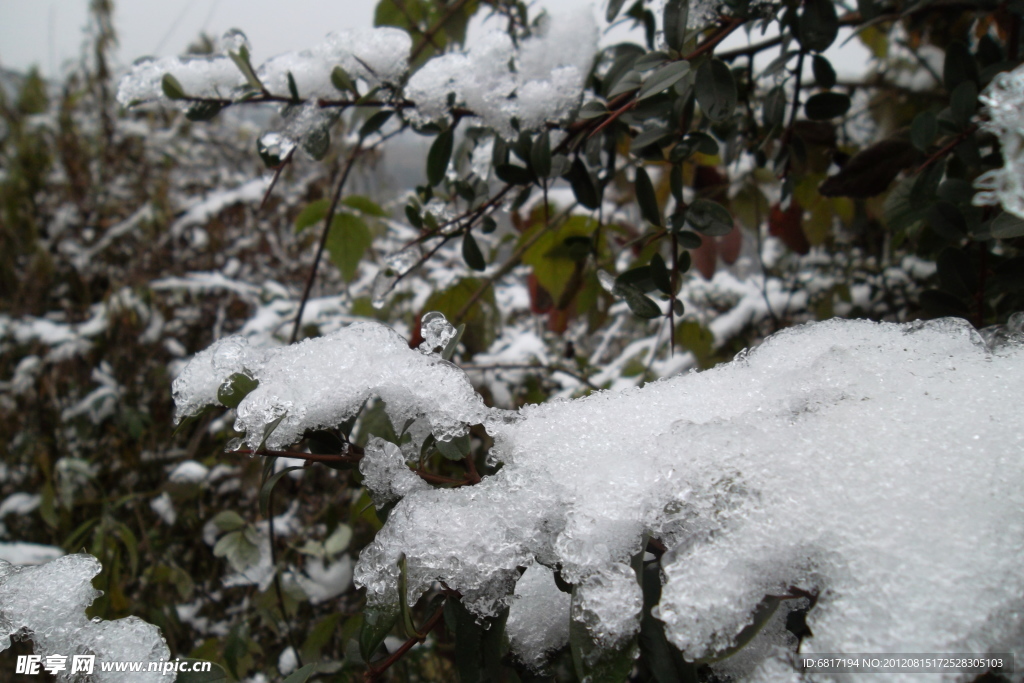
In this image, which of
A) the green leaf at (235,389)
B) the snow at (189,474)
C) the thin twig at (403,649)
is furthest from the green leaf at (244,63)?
the snow at (189,474)

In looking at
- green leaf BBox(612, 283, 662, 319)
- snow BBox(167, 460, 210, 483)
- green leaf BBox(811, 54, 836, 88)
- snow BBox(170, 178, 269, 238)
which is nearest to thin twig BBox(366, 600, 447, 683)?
green leaf BBox(612, 283, 662, 319)

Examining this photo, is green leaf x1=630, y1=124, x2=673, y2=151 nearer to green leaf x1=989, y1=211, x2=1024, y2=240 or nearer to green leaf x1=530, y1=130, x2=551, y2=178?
green leaf x1=530, y1=130, x2=551, y2=178

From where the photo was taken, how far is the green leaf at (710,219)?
654 mm

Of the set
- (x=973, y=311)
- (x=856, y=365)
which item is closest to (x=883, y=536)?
(x=856, y=365)

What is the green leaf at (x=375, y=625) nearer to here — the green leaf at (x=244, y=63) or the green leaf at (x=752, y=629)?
the green leaf at (x=752, y=629)

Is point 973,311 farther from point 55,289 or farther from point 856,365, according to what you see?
point 55,289

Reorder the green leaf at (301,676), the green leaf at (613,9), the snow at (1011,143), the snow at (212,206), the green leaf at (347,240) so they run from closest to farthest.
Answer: the snow at (1011,143), the green leaf at (301,676), the green leaf at (613,9), the green leaf at (347,240), the snow at (212,206)

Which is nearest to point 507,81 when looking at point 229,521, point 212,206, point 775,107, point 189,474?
point 775,107

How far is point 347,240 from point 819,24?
824 mm

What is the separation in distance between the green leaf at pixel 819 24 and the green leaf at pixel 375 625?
0.76 meters

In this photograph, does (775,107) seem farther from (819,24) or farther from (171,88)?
(171,88)

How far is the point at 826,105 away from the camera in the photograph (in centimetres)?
81

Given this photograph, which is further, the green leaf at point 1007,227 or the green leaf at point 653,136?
the green leaf at point 653,136

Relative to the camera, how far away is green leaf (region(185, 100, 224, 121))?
742 millimetres
